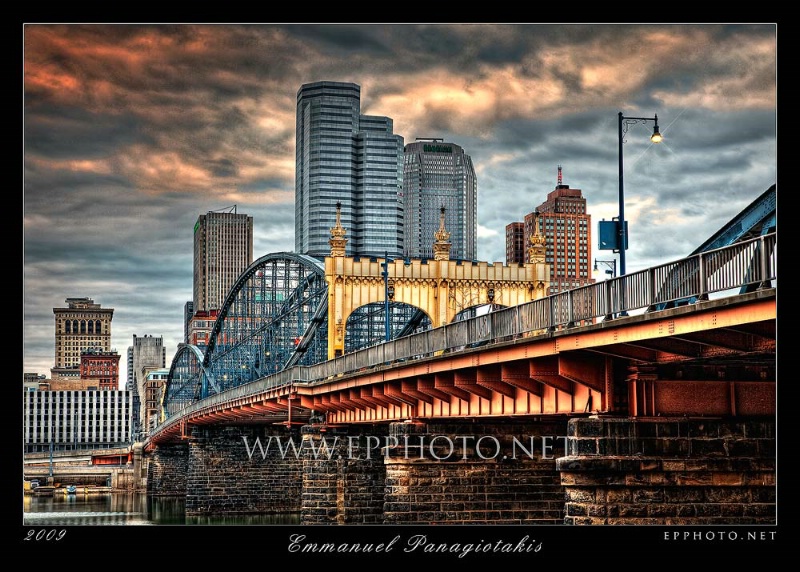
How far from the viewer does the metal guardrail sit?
87.6 ft

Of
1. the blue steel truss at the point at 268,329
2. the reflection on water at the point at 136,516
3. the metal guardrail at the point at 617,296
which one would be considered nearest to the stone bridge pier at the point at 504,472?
the metal guardrail at the point at 617,296

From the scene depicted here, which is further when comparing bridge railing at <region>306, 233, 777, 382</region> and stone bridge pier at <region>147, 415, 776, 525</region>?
stone bridge pier at <region>147, 415, 776, 525</region>

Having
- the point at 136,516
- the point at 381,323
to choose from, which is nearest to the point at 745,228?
the point at 381,323

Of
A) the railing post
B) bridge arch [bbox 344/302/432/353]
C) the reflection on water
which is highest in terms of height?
bridge arch [bbox 344/302/432/353]

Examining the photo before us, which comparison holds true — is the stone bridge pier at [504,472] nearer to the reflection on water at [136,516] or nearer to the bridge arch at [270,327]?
the reflection on water at [136,516]

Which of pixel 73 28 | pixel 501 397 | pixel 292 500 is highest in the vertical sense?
pixel 73 28

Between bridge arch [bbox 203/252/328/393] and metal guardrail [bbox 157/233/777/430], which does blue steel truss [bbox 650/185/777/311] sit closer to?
metal guardrail [bbox 157/233/777/430]

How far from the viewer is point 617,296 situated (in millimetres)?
32281
